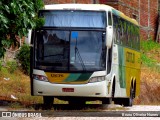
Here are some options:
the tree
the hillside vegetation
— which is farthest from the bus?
the hillside vegetation

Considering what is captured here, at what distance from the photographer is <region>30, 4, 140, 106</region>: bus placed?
20.3 m

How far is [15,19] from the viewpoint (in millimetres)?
18953

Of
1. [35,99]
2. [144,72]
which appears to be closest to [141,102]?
[144,72]

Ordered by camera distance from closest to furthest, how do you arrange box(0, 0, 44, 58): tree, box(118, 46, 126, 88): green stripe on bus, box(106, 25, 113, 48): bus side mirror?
box(0, 0, 44, 58): tree → box(106, 25, 113, 48): bus side mirror → box(118, 46, 126, 88): green stripe on bus

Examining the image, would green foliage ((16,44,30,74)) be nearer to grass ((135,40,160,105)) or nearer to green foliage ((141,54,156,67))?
grass ((135,40,160,105))

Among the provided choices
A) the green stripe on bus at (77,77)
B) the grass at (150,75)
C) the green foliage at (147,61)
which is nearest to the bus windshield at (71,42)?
the green stripe on bus at (77,77)

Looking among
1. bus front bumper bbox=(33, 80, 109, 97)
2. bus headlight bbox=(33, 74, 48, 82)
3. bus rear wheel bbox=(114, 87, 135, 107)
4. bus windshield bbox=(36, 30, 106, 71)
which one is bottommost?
bus rear wheel bbox=(114, 87, 135, 107)

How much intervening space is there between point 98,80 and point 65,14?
7.62 feet

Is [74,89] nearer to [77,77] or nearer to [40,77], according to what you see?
[77,77]

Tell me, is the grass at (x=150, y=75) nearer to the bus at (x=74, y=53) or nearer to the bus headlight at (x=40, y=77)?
the bus at (x=74, y=53)

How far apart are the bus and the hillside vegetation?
10.4ft

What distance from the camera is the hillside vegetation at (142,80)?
85.9 ft

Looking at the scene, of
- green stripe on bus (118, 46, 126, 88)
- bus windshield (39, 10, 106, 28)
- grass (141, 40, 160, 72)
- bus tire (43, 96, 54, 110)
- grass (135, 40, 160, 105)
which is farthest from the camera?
grass (141, 40, 160, 72)

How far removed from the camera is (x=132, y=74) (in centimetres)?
2617
